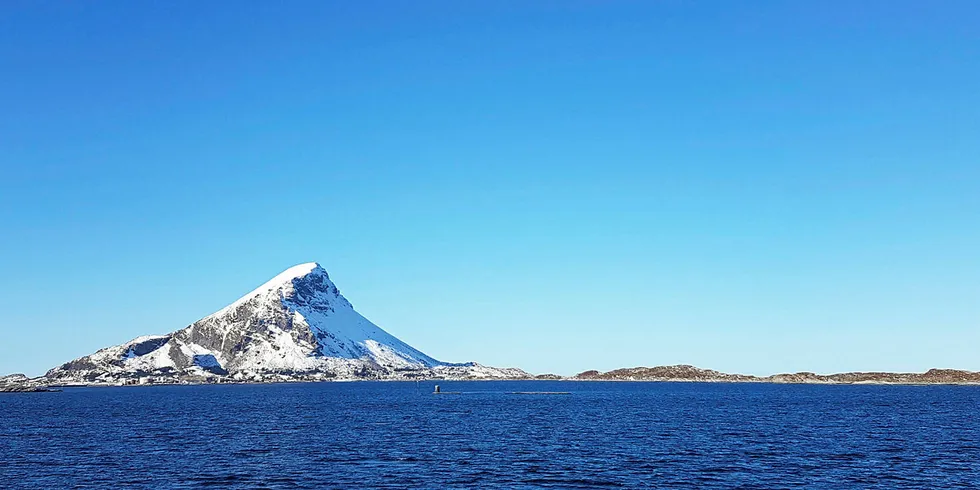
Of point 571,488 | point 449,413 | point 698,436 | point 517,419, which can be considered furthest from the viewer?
point 449,413

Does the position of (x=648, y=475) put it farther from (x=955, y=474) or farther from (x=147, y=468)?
(x=147, y=468)

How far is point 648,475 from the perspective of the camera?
73.4 m

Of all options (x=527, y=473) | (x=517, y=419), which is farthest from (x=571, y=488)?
(x=517, y=419)

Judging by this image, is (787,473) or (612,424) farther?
A: (612,424)

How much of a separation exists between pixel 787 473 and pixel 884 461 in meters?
16.1

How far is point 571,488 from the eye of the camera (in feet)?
216

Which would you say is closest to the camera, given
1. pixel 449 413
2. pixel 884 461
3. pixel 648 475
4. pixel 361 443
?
pixel 648 475

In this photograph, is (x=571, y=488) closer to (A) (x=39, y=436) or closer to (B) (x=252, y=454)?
(B) (x=252, y=454)

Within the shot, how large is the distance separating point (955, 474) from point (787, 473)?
15790 millimetres

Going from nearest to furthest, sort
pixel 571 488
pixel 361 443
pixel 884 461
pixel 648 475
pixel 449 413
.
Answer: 1. pixel 571 488
2. pixel 648 475
3. pixel 884 461
4. pixel 361 443
5. pixel 449 413

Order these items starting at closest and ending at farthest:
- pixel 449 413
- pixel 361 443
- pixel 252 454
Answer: pixel 252 454 < pixel 361 443 < pixel 449 413

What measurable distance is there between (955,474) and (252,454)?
72793mm

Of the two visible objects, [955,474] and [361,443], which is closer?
[955,474]

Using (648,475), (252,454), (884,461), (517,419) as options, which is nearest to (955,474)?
(884,461)
